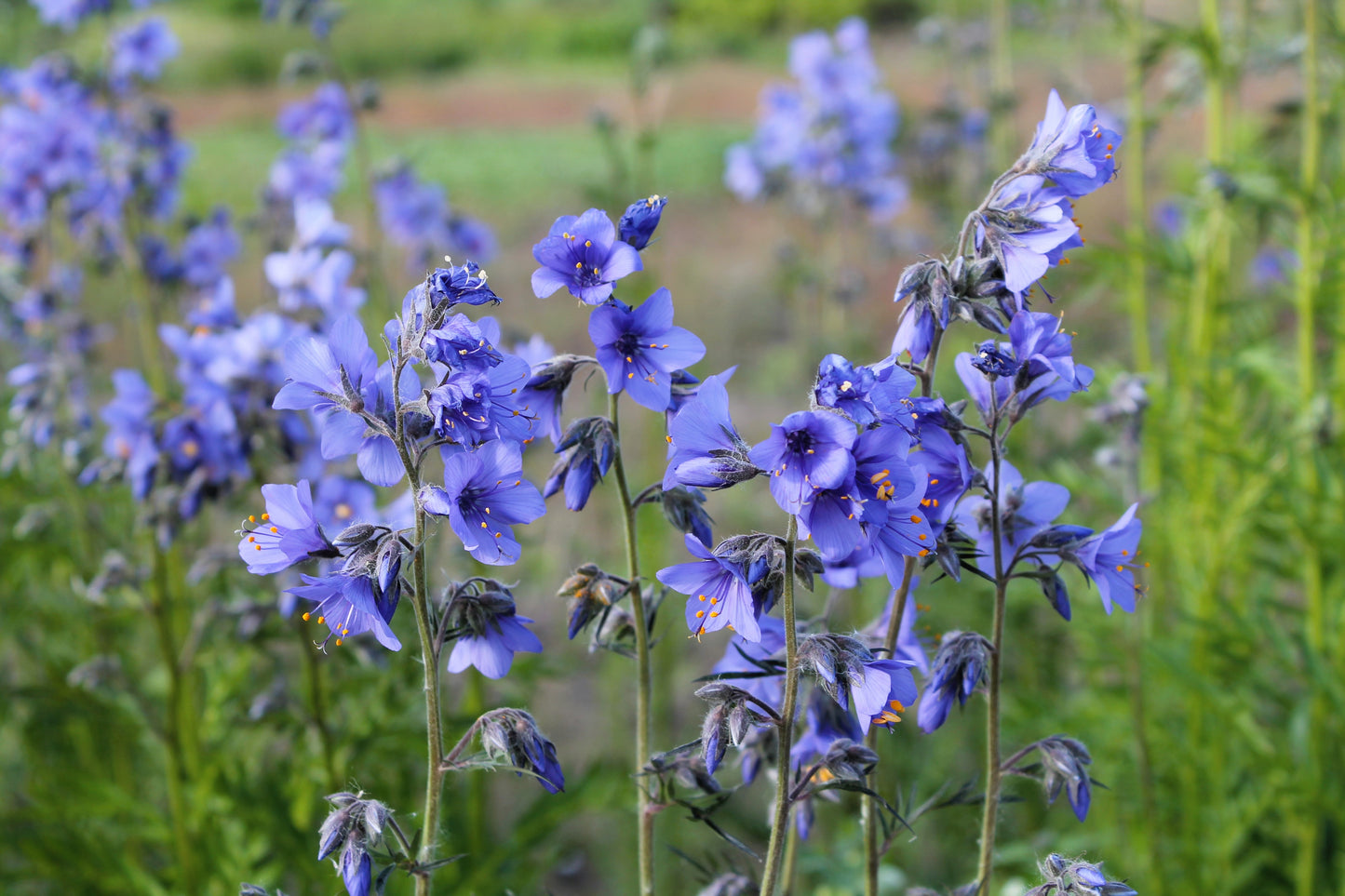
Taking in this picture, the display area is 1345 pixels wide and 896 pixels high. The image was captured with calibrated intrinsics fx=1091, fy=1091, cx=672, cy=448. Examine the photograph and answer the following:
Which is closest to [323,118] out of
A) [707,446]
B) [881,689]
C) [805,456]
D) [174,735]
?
[174,735]

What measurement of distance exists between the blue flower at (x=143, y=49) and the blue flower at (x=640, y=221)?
306 cm

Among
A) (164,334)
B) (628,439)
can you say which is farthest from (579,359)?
(628,439)

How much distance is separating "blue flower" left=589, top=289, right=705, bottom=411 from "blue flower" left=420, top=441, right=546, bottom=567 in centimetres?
19

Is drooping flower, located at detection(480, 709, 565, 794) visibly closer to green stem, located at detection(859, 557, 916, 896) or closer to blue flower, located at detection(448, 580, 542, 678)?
blue flower, located at detection(448, 580, 542, 678)

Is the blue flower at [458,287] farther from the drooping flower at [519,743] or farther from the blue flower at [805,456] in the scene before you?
the drooping flower at [519,743]

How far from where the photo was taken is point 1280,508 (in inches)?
122

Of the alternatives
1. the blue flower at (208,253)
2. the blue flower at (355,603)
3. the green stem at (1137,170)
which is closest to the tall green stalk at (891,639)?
the blue flower at (355,603)

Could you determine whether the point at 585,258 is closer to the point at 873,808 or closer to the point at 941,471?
the point at 941,471

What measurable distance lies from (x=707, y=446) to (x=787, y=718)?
384 millimetres

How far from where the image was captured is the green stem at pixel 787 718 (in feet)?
4.70

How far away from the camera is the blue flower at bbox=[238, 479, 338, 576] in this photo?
1.50 m

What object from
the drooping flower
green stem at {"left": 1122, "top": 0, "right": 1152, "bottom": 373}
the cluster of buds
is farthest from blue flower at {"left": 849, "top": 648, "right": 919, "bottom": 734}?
green stem at {"left": 1122, "top": 0, "right": 1152, "bottom": 373}

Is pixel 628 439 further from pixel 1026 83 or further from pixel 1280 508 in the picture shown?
pixel 1026 83

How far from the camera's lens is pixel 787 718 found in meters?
1.47
